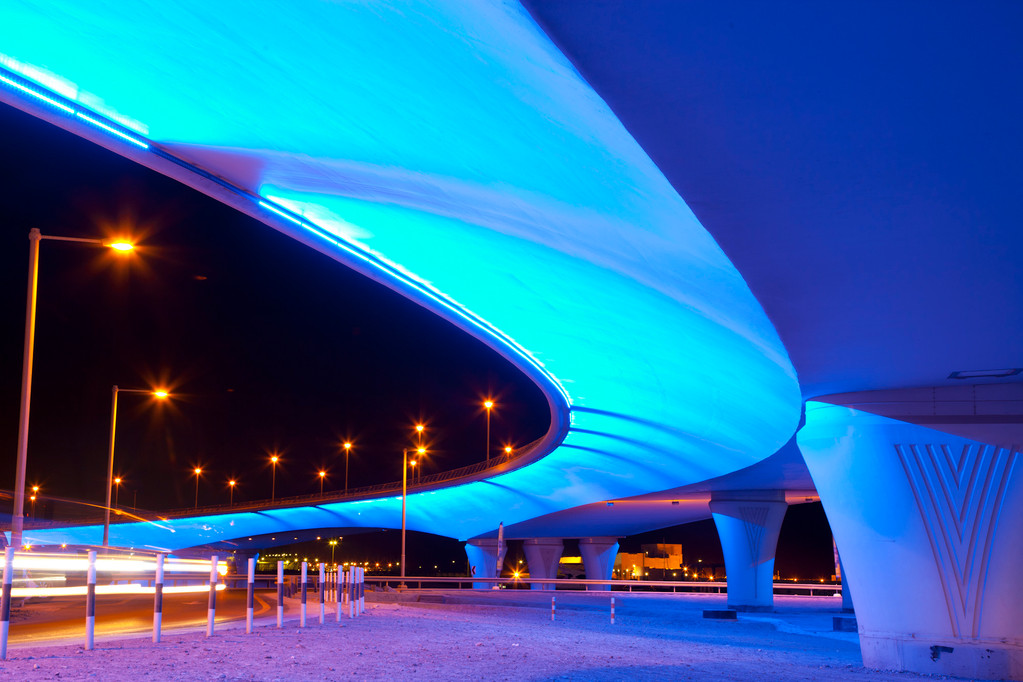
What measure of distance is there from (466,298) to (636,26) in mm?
10420

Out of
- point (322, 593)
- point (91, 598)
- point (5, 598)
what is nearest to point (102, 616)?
point (322, 593)

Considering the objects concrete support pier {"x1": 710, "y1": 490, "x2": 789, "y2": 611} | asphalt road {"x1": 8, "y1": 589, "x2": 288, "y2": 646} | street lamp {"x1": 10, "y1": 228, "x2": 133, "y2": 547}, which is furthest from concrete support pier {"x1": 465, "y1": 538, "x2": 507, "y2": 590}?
street lamp {"x1": 10, "y1": 228, "x2": 133, "y2": 547}

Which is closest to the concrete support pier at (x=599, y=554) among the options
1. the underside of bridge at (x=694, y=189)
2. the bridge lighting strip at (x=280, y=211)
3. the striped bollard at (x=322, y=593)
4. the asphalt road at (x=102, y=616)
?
the asphalt road at (x=102, y=616)

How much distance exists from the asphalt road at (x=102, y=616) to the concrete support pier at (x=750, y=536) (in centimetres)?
2122

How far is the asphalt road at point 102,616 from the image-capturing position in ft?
44.4

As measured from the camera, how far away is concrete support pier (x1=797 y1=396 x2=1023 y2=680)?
1384 cm

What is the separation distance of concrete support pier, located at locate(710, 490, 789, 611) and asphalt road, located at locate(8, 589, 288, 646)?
21.2 metres

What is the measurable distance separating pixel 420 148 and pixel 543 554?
6413 centimetres

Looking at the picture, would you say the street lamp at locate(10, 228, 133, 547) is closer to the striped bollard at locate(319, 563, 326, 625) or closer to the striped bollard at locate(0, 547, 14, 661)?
the striped bollard at locate(0, 547, 14, 661)

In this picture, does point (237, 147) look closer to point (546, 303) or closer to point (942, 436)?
point (546, 303)

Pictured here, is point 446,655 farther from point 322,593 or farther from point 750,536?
point 750,536

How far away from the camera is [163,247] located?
15.8m

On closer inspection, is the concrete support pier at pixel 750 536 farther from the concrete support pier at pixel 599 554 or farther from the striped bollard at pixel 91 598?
the striped bollard at pixel 91 598

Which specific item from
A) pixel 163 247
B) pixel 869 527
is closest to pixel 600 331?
pixel 869 527
